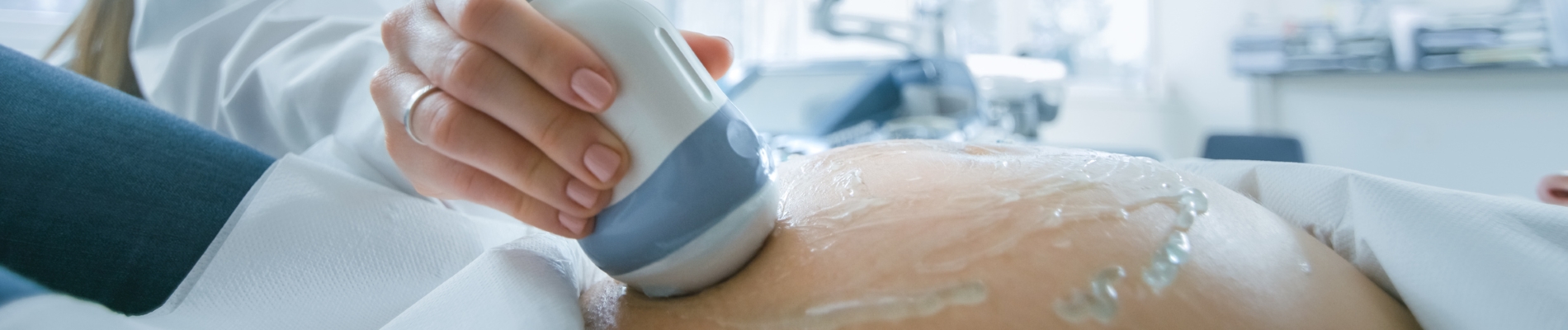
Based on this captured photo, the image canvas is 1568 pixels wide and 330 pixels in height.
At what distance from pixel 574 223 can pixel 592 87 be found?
0.09 m

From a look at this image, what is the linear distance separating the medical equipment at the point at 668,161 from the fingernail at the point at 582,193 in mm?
11

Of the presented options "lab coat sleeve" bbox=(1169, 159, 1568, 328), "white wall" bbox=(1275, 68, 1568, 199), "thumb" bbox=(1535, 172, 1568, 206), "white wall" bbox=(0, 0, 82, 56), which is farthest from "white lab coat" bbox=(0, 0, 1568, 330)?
"white wall" bbox=(1275, 68, 1568, 199)

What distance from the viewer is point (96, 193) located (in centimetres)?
51

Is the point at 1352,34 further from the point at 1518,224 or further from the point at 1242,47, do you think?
the point at 1518,224

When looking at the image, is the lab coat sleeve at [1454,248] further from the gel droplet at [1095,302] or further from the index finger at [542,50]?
the index finger at [542,50]

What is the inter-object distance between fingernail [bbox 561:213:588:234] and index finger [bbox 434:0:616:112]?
0.23ft

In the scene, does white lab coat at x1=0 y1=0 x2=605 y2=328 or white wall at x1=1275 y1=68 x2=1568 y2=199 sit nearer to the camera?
white lab coat at x1=0 y1=0 x2=605 y2=328

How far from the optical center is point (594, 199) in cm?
40

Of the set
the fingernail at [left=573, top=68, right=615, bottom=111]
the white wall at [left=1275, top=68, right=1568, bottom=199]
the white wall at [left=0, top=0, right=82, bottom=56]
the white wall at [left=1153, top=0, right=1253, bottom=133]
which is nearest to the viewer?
the fingernail at [left=573, top=68, right=615, bottom=111]

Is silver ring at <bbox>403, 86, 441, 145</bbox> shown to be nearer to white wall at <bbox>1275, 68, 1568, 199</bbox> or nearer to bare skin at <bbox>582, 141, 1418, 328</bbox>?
bare skin at <bbox>582, 141, 1418, 328</bbox>

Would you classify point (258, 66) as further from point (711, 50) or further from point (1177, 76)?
point (1177, 76)

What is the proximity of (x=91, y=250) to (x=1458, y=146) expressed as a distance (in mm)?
3001

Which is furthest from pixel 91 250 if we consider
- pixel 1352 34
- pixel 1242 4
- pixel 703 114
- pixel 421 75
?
pixel 1242 4

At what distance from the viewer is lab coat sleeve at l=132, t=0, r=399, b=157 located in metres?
0.82
